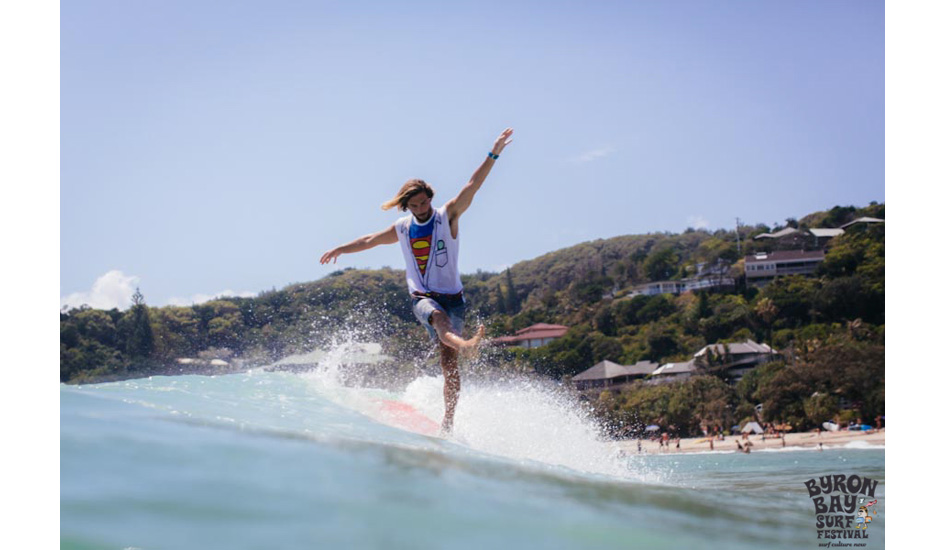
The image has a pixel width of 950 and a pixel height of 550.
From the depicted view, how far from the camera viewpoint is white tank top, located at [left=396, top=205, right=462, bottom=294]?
5.20 meters

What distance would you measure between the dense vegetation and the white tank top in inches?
1066

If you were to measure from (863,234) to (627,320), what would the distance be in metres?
17.4

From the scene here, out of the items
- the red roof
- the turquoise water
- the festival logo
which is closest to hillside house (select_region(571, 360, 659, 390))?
the red roof

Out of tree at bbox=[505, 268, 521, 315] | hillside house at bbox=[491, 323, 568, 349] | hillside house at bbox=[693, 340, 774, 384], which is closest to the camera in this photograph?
hillside house at bbox=[693, 340, 774, 384]

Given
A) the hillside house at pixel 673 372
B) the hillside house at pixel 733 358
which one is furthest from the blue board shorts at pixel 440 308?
the hillside house at pixel 733 358

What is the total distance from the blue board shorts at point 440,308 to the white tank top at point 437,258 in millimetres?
59

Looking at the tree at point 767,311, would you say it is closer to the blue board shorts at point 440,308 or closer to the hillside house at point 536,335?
the hillside house at point 536,335

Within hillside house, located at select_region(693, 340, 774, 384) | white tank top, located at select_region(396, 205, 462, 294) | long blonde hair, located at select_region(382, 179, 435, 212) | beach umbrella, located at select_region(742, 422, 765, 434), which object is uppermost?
long blonde hair, located at select_region(382, 179, 435, 212)

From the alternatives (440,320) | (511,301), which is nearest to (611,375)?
(511,301)

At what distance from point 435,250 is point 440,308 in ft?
1.26

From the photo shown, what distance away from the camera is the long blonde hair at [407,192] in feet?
16.9

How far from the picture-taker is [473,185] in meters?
5.05

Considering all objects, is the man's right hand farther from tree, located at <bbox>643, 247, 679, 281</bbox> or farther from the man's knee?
tree, located at <bbox>643, 247, 679, 281</bbox>

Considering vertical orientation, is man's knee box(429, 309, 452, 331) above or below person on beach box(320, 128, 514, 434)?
below
